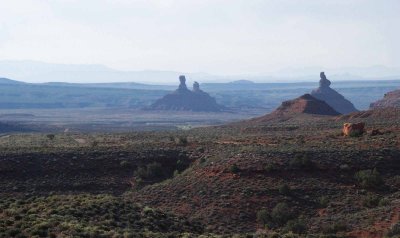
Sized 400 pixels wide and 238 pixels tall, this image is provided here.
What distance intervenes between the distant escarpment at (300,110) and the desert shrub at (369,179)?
7167cm

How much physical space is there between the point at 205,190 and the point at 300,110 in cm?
7989

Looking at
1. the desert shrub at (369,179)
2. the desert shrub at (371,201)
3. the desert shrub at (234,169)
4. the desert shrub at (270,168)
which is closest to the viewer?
the desert shrub at (371,201)

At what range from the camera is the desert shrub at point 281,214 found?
108 feet

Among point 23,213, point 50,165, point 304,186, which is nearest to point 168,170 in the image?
point 50,165

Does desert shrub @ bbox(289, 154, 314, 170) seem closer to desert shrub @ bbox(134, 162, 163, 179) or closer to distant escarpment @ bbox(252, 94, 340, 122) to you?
desert shrub @ bbox(134, 162, 163, 179)

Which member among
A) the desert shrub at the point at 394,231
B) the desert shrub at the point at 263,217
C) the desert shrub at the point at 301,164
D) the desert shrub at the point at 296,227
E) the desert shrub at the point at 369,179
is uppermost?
the desert shrub at the point at 301,164

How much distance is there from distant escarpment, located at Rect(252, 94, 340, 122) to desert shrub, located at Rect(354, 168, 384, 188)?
71671mm

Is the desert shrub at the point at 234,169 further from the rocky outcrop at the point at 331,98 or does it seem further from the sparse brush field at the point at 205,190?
the rocky outcrop at the point at 331,98

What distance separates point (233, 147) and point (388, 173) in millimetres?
13094

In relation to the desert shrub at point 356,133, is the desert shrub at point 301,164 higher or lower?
lower

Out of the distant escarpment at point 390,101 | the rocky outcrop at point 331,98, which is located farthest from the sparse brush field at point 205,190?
the rocky outcrop at point 331,98

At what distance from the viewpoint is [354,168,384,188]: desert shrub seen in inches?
1480

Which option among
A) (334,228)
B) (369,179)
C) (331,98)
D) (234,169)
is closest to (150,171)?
(234,169)

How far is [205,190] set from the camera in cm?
3806
